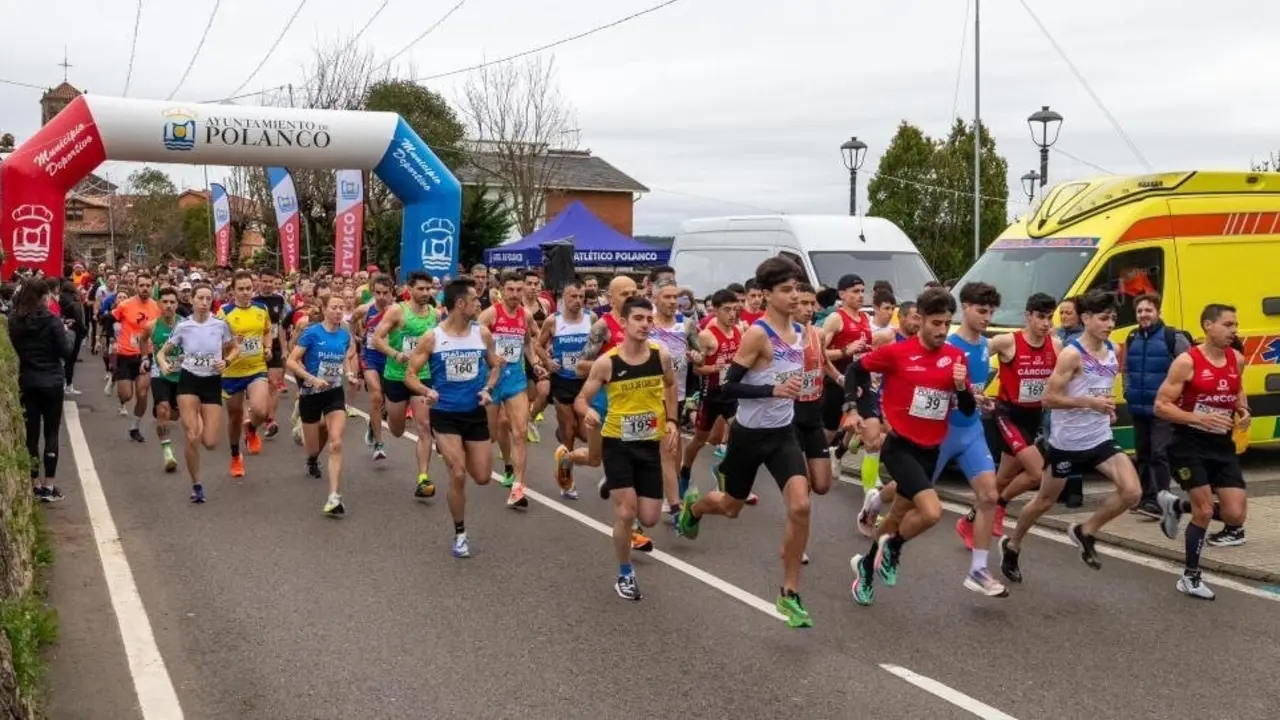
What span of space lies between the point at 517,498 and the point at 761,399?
368cm

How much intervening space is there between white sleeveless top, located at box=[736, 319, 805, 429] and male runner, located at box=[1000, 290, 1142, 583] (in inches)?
72.3

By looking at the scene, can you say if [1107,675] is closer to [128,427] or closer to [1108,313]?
[1108,313]

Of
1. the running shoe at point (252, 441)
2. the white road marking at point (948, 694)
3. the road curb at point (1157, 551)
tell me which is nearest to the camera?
the white road marking at point (948, 694)

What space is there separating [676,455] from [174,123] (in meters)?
13.4

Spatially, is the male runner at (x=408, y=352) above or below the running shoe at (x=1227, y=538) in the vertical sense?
above

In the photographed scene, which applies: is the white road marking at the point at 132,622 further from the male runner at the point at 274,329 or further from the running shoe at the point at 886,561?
the running shoe at the point at 886,561

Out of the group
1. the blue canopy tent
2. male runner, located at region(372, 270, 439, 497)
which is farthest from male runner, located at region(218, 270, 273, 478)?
A: the blue canopy tent

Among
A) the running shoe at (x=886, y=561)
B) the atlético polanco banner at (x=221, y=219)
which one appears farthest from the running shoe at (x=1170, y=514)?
the atlético polanco banner at (x=221, y=219)

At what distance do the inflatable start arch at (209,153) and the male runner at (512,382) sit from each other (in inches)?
417

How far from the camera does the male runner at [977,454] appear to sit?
7590mm

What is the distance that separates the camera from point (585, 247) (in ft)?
90.4

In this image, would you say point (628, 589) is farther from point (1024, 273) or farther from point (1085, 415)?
point (1024, 273)

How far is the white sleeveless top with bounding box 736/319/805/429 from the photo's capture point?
730 centimetres

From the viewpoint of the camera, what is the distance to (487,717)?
5.46 m
